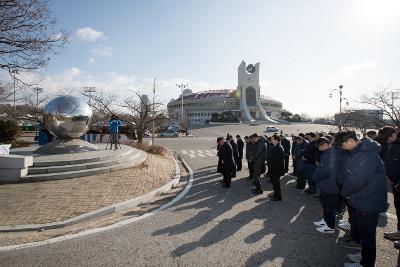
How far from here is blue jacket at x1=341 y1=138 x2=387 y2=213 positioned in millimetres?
3986

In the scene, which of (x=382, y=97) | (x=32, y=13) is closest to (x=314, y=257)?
(x=32, y=13)

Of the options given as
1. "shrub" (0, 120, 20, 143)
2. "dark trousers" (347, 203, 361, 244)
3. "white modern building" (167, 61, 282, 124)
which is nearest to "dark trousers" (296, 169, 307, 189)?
"dark trousers" (347, 203, 361, 244)

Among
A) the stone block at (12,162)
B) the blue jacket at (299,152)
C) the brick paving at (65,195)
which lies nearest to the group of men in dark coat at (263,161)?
the blue jacket at (299,152)

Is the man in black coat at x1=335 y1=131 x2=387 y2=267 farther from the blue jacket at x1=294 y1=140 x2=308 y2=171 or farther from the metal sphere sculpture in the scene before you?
the metal sphere sculpture

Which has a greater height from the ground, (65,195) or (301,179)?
(301,179)

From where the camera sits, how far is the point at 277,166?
7.88 m

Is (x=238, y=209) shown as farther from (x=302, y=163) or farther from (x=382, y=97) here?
(x=382, y=97)

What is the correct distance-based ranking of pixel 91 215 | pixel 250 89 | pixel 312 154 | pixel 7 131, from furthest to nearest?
pixel 250 89
pixel 7 131
pixel 312 154
pixel 91 215

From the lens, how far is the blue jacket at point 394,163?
5.44 m

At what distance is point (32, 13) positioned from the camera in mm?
9852

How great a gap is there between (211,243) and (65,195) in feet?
14.3

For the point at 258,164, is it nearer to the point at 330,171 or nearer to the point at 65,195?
the point at 330,171

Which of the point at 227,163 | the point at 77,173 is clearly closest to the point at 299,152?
the point at 227,163

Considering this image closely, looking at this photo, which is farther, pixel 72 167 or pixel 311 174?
pixel 72 167
